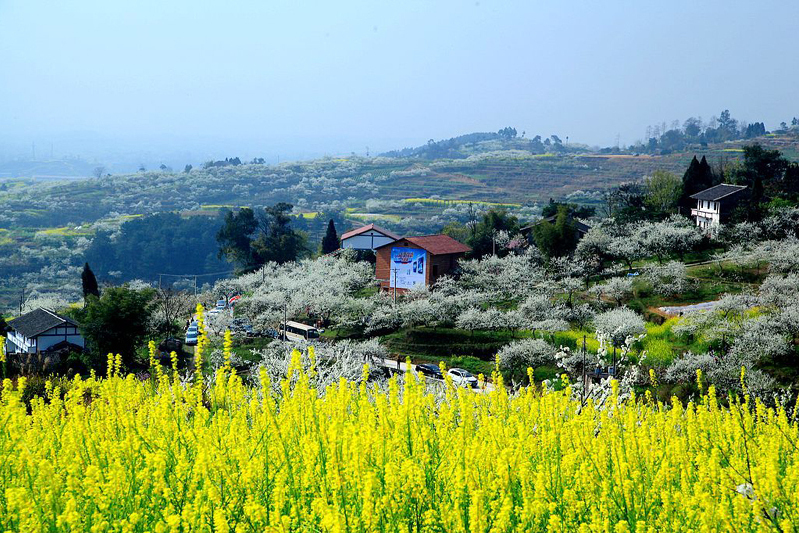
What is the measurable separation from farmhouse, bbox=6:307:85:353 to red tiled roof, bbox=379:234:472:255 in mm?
14480

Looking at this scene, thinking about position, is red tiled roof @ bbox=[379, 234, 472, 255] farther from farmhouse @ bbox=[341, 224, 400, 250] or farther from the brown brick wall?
farmhouse @ bbox=[341, 224, 400, 250]

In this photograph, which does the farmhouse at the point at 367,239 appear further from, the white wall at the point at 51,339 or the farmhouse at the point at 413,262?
the white wall at the point at 51,339

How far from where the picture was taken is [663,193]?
45.9 meters

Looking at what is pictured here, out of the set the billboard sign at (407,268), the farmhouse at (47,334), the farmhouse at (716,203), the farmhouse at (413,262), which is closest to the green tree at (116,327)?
Answer: the farmhouse at (47,334)

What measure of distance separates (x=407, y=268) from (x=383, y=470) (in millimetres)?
30898

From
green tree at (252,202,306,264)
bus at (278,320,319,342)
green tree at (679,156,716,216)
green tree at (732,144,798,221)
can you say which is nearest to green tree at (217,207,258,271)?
green tree at (252,202,306,264)

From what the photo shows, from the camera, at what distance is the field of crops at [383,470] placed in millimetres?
3279

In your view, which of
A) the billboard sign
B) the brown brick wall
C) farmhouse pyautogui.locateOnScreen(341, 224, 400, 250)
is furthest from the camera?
farmhouse pyautogui.locateOnScreen(341, 224, 400, 250)

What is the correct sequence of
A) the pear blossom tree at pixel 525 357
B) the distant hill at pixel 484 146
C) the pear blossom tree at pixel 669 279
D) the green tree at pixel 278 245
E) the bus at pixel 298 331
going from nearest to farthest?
the pear blossom tree at pixel 525 357, the pear blossom tree at pixel 669 279, the bus at pixel 298 331, the green tree at pixel 278 245, the distant hill at pixel 484 146

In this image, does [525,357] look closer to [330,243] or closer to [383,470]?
[383,470]

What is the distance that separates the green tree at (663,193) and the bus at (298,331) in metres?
20.6

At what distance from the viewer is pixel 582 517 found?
3.80m

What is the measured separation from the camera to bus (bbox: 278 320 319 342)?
28.4 metres

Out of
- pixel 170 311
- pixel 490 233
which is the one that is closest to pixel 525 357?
pixel 170 311
